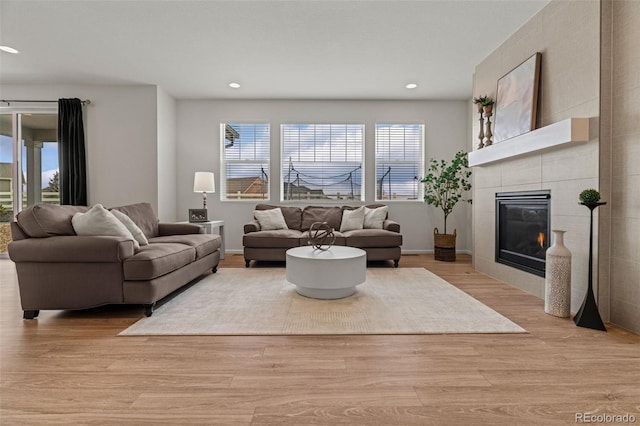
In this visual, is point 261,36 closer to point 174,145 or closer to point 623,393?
point 174,145

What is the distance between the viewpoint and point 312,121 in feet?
19.1

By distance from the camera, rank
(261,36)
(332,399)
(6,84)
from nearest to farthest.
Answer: (332,399) < (261,36) < (6,84)

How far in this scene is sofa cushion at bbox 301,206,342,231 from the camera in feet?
17.3

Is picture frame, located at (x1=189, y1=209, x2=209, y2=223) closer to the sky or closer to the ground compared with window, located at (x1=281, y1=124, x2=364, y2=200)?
closer to the ground

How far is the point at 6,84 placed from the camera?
5074mm

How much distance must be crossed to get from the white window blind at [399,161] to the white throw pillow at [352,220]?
2.87 ft

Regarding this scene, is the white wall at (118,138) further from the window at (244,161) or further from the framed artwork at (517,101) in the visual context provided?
the framed artwork at (517,101)

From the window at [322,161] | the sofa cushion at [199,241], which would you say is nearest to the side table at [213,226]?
the sofa cushion at [199,241]

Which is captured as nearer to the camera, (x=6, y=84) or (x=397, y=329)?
(x=397, y=329)

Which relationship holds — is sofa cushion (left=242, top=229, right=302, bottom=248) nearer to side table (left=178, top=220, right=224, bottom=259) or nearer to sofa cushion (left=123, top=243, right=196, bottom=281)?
side table (left=178, top=220, right=224, bottom=259)

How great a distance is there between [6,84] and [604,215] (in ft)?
25.0

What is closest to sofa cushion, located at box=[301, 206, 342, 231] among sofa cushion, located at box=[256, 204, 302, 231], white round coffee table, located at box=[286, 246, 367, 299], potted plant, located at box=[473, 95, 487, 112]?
sofa cushion, located at box=[256, 204, 302, 231]

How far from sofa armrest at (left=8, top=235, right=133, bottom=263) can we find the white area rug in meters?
0.58

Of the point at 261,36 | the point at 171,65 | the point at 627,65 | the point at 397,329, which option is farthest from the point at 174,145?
the point at 627,65
